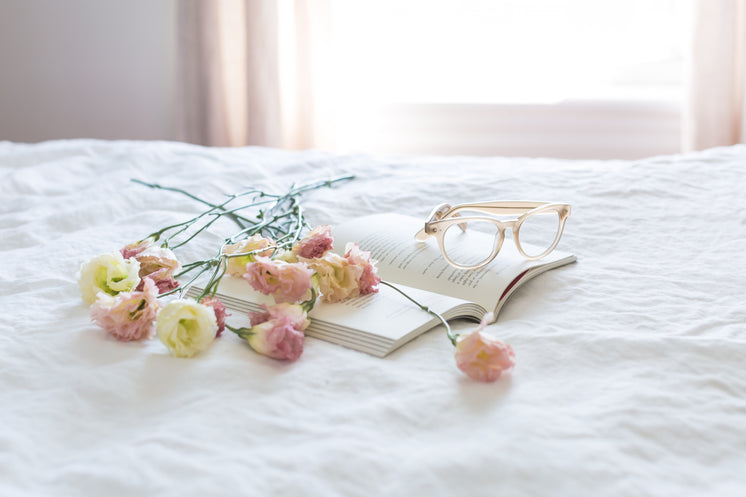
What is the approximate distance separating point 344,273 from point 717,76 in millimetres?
1751

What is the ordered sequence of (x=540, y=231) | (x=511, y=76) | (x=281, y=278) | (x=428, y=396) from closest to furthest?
(x=428, y=396), (x=281, y=278), (x=540, y=231), (x=511, y=76)

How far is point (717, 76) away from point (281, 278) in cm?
182

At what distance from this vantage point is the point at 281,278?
62 centimetres

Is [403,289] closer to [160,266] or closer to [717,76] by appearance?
[160,266]

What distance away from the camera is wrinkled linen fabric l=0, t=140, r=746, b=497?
0.43m

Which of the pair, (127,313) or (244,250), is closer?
(127,313)

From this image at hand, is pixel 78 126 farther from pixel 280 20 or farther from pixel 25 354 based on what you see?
pixel 25 354

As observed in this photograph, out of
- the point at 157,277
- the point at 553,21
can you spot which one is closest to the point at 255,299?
the point at 157,277

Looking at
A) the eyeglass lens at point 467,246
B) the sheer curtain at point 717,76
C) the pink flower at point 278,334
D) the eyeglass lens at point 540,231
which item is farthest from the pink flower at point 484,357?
the sheer curtain at point 717,76

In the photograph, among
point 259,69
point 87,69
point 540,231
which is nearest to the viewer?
point 540,231

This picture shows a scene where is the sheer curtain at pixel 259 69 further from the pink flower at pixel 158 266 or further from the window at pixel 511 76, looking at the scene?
the pink flower at pixel 158 266

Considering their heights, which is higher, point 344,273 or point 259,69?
point 259,69

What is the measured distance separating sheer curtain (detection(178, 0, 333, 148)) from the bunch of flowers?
168 cm

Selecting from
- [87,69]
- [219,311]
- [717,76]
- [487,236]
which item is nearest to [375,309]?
[219,311]
